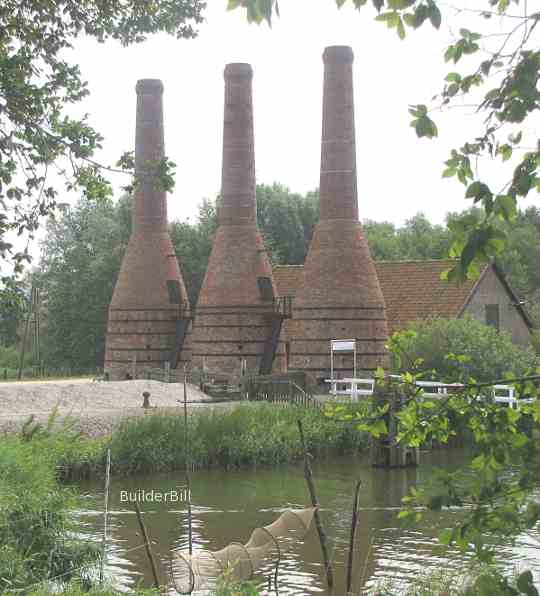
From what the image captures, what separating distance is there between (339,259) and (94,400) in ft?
24.6

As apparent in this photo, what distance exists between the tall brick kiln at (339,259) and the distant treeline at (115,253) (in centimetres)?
1405

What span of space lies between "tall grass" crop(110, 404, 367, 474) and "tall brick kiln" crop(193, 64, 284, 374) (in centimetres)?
739

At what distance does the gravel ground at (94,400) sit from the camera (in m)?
20.7

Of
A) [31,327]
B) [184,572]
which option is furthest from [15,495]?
[31,327]

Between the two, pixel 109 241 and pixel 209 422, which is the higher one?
pixel 109 241

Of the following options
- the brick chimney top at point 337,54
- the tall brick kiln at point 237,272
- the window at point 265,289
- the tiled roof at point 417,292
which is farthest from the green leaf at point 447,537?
the tiled roof at point 417,292

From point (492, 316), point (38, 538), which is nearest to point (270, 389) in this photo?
point (492, 316)

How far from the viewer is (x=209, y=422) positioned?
19453 mm

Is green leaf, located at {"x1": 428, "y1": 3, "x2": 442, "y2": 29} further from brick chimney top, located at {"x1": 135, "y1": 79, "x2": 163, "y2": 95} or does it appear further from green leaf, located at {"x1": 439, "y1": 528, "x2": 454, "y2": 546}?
brick chimney top, located at {"x1": 135, "y1": 79, "x2": 163, "y2": 95}

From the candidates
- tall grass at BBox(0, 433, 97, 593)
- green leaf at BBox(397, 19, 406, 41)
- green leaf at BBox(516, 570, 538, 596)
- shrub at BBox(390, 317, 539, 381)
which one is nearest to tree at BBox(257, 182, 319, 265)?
shrub at BBox(390, 317, 539, 381)

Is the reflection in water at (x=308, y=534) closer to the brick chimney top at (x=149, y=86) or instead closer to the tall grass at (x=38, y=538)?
the tall grass at (x=38, y=538)

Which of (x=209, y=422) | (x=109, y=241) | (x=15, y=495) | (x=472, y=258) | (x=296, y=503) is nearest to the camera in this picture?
(x=472, y=258)

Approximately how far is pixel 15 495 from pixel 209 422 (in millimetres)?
Answer: 9237

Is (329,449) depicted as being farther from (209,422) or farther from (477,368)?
(477,368)
